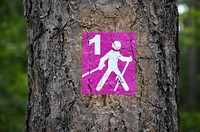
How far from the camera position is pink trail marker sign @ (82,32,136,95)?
1.73 metres

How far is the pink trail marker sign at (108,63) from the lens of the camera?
1731 mm

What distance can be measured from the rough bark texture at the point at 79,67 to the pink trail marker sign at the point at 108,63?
24 millimetres

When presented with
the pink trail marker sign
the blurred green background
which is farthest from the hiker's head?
the blurred green background

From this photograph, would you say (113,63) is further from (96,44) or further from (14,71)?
(14,71)

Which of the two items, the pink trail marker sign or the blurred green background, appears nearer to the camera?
the pink trail marker sign

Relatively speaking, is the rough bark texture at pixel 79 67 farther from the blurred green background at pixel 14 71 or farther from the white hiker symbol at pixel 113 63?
the blurred green background at pixel 14 71

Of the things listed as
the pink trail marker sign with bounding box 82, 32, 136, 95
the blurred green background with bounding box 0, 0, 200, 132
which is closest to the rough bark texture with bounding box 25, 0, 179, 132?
the pink trail marker sign with bounding box 82, 32, 136, 95

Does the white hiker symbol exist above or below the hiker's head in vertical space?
below

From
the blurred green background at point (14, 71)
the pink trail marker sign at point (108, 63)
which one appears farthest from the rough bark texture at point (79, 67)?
the blurred green background at point (14, 71)

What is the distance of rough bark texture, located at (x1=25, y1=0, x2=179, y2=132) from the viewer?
175 cm

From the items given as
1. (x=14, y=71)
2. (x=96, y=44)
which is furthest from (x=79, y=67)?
(x=14, y=71)

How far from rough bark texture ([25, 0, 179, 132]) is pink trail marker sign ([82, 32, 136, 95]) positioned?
0.08 feet

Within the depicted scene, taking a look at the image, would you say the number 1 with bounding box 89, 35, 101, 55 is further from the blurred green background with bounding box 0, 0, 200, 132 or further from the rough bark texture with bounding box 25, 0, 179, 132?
the blurred green background with bounding box 0, 0, 200, 132

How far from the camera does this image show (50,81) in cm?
179
